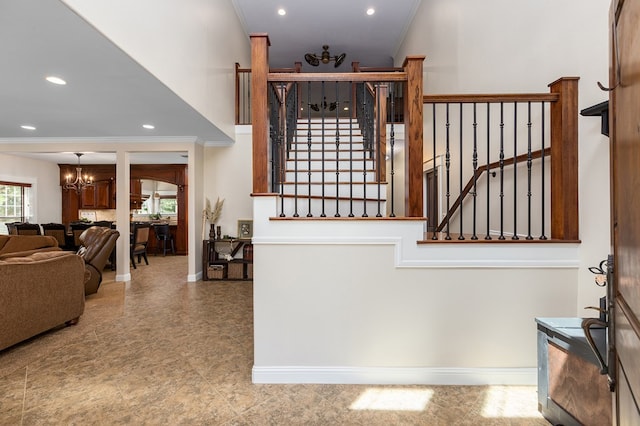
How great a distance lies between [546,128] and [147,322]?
160 inches

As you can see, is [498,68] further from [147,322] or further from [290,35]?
[290,35]

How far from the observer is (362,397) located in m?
1.99

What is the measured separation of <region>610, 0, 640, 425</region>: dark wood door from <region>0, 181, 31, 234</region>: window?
9790mm

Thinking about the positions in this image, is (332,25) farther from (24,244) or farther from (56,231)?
(56,231)

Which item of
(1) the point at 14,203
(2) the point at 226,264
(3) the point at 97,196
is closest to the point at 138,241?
(2) the point at 226,264

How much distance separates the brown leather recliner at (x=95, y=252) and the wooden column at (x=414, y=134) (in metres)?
4.34

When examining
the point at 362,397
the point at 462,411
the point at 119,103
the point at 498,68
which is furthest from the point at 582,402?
the point at 119,103

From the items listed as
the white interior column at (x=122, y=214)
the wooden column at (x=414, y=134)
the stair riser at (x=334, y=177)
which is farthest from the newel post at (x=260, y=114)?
the white interior column at (x=122, y=214)

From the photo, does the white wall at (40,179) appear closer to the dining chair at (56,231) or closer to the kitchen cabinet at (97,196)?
the kitchen cabinet at (97,196)

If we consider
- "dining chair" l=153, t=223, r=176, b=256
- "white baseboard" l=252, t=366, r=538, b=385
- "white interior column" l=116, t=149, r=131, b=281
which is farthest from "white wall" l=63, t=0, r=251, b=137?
"dining chair" l=153, t=223, r=176, b=256

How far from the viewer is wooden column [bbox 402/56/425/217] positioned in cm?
212

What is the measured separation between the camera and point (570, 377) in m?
1.52

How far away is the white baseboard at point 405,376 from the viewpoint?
2.11 meters

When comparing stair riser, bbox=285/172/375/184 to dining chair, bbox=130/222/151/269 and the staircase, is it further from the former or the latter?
dining chair, bbox=130/222/151/269
